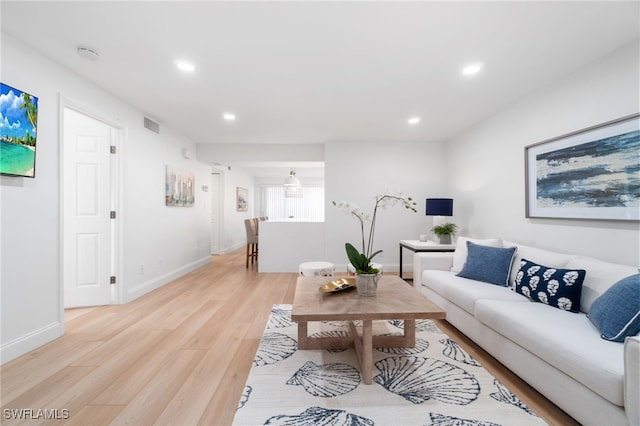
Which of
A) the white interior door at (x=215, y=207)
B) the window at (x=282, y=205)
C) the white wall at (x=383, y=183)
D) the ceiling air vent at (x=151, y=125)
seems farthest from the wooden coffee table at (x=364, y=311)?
the window at (x=282, y=205)

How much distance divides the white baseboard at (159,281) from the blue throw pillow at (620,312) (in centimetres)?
444

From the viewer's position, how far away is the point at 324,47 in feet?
7.09

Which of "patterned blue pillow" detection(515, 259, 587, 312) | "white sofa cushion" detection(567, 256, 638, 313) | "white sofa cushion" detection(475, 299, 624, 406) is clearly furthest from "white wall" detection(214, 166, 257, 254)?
"white sofa cushion" detection(567, 256, 638, 313)

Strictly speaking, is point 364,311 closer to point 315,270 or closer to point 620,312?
point 620,312

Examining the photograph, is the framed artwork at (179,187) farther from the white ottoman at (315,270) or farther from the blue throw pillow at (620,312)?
the blue throw pillow at (620,312)

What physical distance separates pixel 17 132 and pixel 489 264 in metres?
4.21

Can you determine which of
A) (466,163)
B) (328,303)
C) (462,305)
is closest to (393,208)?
(466,163)

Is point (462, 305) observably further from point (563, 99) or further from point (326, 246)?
point (326, 246)

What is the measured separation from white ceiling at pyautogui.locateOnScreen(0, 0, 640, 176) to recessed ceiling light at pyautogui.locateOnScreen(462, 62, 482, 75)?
0.07 meters

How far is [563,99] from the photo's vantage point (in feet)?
8.70

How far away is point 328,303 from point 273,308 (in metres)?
1.53

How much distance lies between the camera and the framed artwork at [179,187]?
4.30m

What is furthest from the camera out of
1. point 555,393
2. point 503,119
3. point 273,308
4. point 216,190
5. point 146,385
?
point 216,190

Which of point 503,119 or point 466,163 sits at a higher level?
point 503,119
